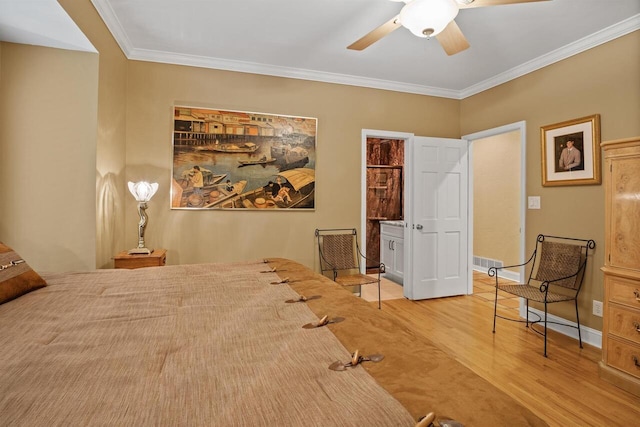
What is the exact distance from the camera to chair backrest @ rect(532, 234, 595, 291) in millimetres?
2994

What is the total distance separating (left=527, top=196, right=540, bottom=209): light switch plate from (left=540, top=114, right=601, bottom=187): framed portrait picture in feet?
0.57

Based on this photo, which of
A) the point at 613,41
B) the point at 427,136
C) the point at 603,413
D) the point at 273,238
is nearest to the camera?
the point at 603,413

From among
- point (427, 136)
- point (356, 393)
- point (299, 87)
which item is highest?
point (299, 87)

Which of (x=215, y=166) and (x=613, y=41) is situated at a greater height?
(x=613, y=41)

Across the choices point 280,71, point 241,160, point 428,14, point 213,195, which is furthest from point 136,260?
point 428,14

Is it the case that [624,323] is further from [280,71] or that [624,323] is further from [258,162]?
[280,71]

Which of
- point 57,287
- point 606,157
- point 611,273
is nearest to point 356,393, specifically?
point 57,287

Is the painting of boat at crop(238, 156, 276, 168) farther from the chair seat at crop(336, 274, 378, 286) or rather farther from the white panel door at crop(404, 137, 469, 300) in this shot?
the white panel door at crop(404, 137, 469, 300)

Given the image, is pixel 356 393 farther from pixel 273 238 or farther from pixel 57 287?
pixel 273 238

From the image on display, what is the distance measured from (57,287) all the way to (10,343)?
700 millimetres

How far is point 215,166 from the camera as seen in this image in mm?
3516

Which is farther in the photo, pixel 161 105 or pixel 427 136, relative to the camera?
pixel 427 136

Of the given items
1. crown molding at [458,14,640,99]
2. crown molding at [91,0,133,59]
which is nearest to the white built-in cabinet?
crown molding at [458,14,640,99]

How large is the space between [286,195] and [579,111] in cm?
303
